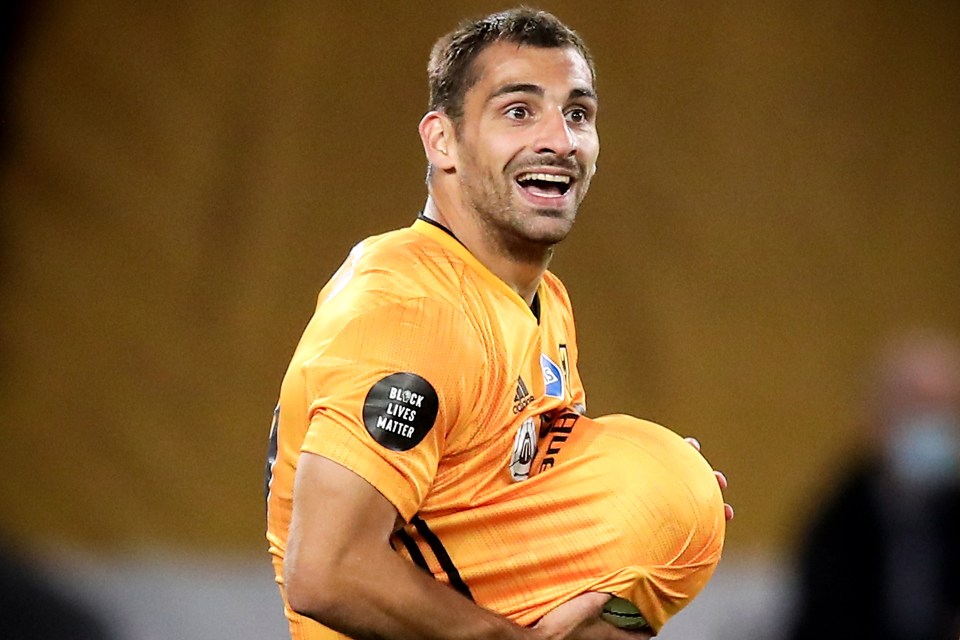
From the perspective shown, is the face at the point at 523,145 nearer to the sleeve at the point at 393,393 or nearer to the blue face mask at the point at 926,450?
the sleeve at the point at 393,393

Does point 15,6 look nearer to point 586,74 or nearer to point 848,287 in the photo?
point 586,74

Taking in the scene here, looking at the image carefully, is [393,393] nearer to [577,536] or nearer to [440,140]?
[577,536]

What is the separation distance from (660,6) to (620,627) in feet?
7.09

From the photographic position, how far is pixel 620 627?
2.01m

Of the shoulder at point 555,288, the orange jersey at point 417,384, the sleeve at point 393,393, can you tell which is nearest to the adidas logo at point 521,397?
the orange jersey at point 417,384

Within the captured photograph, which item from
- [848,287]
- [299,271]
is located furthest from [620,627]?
[848,287]

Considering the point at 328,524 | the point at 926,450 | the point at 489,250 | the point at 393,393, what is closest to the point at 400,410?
the point at 393,393

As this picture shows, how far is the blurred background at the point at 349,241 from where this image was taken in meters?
3.58

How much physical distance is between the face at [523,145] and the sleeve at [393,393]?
281 mm

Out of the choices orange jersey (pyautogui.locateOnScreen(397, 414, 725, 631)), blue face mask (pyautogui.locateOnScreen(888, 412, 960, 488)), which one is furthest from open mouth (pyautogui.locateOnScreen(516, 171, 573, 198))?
blue face mask (pyautogui.locateOnScreen(888, 412, 960, 488))

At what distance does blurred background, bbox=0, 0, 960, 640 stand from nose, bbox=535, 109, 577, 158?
160 cm

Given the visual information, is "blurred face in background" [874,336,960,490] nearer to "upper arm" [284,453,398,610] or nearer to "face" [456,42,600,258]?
"face" [456,42,600,258]

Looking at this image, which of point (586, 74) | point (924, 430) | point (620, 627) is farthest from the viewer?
point (924, 430)

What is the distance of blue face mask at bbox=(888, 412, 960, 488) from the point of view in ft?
12.3
